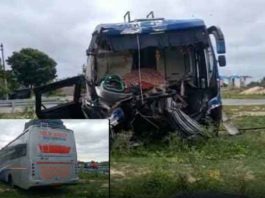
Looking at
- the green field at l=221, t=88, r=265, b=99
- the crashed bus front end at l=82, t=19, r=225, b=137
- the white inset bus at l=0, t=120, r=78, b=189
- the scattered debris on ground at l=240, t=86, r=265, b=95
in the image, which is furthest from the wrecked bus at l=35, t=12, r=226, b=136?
the white inset bus at l=0, t=120, r=78, b=189

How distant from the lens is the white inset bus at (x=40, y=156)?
3744mm

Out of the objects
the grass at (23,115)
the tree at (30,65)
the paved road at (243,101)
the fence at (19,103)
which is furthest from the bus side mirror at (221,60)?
the grass at (23,115)

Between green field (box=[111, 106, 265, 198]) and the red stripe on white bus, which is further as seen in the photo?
green field (box=[111, 106, 265, 198])

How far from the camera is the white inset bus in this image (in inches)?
147

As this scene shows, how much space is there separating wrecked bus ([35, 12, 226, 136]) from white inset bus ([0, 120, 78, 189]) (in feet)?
2.62

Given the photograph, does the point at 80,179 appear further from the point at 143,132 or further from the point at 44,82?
the point at 143,132

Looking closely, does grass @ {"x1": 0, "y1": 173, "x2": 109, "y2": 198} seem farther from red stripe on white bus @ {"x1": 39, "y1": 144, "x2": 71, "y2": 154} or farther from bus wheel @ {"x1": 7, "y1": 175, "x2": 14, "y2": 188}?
red stripe on white bus @ {"x1": 39, "y1": 144, "x2": 71, "y2": 154}

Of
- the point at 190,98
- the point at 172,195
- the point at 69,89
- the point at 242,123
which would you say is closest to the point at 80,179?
the point at 172,195

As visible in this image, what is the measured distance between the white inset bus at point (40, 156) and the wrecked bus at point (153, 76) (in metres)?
0.80

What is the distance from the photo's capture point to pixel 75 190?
13.0ft

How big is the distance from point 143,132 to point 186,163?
88 cm

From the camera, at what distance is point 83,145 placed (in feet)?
12.6

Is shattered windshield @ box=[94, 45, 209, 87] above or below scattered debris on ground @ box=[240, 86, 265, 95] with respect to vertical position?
above

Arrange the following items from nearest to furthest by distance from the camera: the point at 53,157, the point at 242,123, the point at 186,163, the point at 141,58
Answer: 1. the point at 53,157
2. the point at 186,163
3. the point at 141,58
4. the point at 242,123
